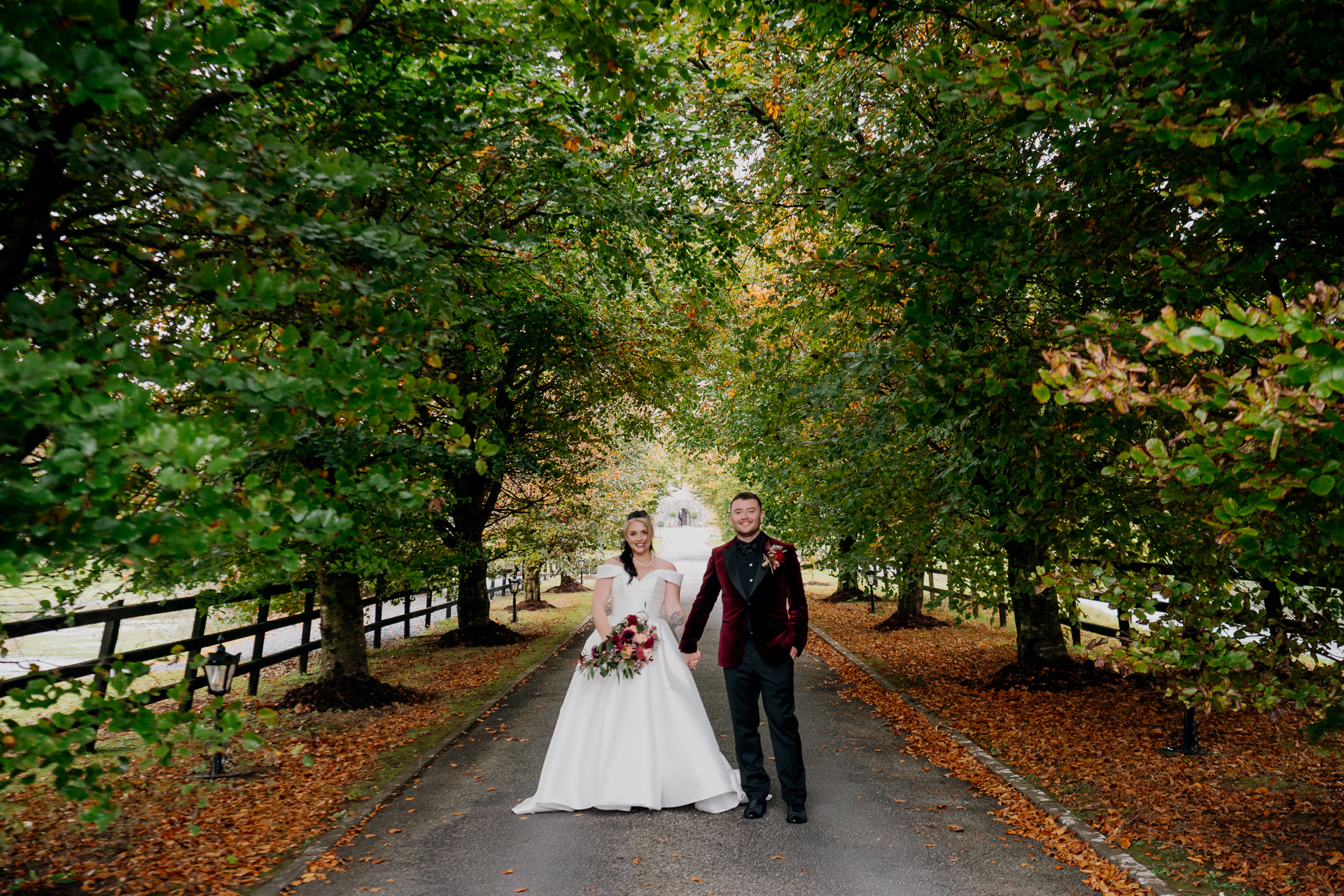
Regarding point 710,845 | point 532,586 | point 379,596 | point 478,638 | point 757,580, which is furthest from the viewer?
point 532,586

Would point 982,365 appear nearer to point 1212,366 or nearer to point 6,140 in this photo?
point 1212,366

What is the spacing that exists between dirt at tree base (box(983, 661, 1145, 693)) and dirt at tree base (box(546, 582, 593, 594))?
2497cm

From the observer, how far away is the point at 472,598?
16.8 metres

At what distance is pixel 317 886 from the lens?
15.9 ft

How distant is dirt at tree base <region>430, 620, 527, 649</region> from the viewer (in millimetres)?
16016

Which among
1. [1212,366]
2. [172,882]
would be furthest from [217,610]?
[1212,366]

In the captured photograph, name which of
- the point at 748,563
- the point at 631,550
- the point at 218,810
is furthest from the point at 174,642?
the point at 748,563

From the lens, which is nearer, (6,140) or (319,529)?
(319,529)

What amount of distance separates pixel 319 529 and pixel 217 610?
8.23 m

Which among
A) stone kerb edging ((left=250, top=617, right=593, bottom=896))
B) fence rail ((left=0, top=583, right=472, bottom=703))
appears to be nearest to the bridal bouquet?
stone kerb edging ((left=250, top=617, right=593, bottom=896))

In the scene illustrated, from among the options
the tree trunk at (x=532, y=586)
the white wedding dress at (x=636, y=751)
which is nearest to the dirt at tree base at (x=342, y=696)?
the white wedding dress at (x=636, y=751)

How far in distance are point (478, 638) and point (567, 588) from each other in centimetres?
1921

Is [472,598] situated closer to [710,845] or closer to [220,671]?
[220,671]

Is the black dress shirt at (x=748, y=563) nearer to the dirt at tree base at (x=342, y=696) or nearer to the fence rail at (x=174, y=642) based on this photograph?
the fence rail at (x=174, y=642)
